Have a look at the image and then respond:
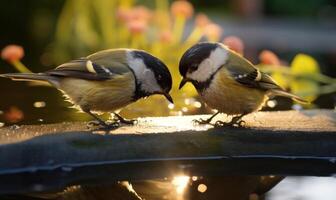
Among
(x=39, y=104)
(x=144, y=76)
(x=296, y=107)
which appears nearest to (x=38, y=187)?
(x=144, y=76)

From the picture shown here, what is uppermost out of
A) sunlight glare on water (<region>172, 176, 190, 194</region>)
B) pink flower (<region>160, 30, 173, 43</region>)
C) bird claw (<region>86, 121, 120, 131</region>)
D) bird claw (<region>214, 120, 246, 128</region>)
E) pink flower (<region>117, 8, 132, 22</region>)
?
pink flower (<region>117, 8, 132, 22</region>)

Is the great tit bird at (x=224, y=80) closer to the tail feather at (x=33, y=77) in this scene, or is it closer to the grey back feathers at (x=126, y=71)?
the grey back feathers at (x=126, y=71)

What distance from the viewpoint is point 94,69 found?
2969 millimetres

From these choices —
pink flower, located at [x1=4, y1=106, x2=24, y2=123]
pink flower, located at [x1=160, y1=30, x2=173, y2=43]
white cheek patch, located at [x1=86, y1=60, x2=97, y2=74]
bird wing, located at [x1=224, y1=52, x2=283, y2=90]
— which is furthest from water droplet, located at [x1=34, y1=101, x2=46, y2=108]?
bird wing, located at [x1=224, y1=52, x2=283, y2=90]

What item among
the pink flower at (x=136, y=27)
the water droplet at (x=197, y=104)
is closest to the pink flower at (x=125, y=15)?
the pink flower at (x=136, y=27)

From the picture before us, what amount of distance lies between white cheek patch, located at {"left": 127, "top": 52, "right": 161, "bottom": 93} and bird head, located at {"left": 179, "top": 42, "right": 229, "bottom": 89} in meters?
0.12

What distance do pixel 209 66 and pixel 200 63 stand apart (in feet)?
0.18

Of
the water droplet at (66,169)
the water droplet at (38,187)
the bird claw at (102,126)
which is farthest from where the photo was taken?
the bird claw at (102,126)

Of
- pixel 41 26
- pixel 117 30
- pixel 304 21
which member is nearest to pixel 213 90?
pixel 117 30

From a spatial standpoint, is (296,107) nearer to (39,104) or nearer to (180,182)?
(39,104)

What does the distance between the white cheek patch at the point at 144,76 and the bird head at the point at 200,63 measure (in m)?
0.12

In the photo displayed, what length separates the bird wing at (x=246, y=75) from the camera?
9.82 feet

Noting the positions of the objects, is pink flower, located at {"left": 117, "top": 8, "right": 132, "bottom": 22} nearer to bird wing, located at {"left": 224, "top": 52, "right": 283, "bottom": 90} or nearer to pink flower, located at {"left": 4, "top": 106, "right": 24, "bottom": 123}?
pink flower, located at {"left": 4, "top": 106, "right": 24, "bottom": 123}

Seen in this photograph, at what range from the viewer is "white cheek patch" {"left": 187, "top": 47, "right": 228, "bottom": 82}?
295 centimetres
